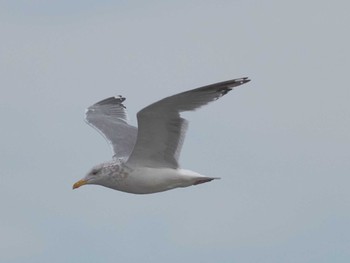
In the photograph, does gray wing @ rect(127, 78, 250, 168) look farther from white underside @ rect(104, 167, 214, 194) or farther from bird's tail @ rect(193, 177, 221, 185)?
bird's tail @ rect(193, 177, 221, 185)

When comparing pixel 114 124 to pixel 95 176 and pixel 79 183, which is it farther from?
pixel 95 176

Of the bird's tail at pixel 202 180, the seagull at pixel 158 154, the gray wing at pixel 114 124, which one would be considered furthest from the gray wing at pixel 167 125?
the gray wing at pixel 114 124

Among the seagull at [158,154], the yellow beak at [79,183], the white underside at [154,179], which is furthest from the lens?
the yellow beak at [79,183]

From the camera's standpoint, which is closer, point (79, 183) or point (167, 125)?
point (167, 125)

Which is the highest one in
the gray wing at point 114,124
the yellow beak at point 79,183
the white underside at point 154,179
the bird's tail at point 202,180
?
the gray wing at point 114,124

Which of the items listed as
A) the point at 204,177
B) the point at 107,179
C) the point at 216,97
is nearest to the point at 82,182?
the point at 107,179

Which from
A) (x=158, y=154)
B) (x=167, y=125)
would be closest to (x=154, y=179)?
(x=158, y=154)

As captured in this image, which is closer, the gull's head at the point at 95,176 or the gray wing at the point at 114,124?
the gull's head at the point at 95,176

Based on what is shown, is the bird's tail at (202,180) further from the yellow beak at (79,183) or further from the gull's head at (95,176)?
the yellow beak at (79,183)

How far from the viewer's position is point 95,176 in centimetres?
1777

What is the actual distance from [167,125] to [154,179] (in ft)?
3.77

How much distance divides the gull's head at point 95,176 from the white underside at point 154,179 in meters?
0.41

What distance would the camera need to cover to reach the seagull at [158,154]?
1561 cm

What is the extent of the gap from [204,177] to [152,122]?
133cm
